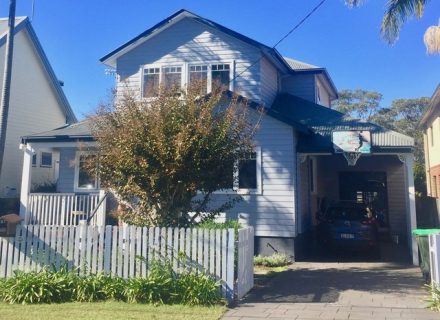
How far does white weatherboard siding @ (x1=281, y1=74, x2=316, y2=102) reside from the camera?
18.6m

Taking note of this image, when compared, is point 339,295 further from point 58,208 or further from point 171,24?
point 171,24

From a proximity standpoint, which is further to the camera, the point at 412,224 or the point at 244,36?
the point at 244,36

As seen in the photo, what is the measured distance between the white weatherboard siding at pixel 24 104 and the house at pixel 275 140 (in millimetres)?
6763

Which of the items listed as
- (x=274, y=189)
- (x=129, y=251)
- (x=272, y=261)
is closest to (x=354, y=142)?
(x=274, y=189)

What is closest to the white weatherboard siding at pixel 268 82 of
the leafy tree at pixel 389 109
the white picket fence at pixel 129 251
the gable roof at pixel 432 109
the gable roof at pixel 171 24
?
the gable roof at pixel 171 24

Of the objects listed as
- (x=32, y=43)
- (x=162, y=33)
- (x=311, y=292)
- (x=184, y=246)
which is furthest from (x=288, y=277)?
(x=32, y=43)

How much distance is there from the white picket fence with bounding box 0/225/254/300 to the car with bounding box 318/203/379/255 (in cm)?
534

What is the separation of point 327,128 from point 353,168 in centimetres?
582

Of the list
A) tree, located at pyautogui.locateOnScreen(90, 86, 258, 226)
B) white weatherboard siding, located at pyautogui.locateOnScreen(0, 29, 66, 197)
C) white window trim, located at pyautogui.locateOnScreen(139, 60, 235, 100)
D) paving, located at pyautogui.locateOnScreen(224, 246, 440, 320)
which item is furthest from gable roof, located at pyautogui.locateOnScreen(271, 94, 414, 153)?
white weatherboard siding, located at pyautogui.locateOnScreen(0, 29, 66, 197)

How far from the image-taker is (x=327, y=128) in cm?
1416

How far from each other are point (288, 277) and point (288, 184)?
339 cm

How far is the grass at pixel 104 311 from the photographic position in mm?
6551

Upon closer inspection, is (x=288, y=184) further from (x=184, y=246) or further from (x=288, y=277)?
(x=184, y=246)

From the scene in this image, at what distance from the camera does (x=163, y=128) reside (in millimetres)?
8180
